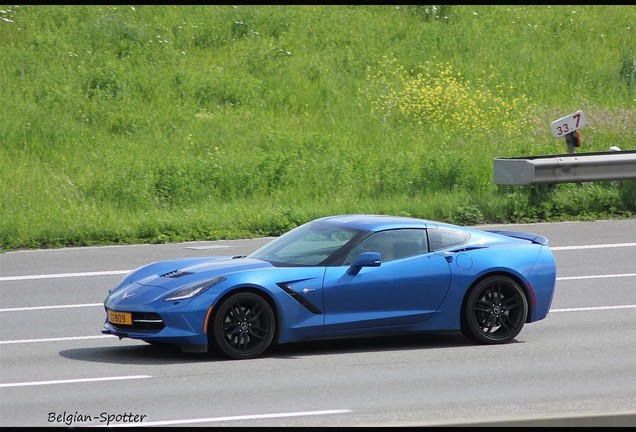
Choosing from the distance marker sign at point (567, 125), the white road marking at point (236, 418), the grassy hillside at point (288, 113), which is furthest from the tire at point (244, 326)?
the distance marker sign at point (567, 125)

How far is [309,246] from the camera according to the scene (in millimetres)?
9734

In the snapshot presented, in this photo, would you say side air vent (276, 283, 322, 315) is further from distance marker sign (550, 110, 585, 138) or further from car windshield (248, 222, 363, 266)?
distance marker sign (550, 110, 585, 138)

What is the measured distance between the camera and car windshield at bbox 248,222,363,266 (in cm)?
952

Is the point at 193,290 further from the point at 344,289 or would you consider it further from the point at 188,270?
the point at 344,289

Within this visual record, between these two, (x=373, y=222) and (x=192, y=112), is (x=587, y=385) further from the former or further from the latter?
(x=192, y=112)

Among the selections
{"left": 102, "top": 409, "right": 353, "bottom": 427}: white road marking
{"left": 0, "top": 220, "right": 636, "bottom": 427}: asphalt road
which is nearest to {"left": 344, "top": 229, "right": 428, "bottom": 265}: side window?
{"left": 0, "top": 220, "right": 636, "bottom": 427}: asphalt road

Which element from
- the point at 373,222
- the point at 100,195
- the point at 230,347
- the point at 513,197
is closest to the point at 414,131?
the point at 513,197

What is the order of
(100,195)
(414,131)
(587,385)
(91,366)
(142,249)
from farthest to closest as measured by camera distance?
(414,131), (100,195), (142,249), (91,366), (587,385)

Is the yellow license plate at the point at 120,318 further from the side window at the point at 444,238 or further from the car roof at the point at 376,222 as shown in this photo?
the side window at the point at 444,238

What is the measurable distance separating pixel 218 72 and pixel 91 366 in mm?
15373

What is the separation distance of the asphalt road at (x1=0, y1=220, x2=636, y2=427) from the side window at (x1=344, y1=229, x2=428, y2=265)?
888 millimetres

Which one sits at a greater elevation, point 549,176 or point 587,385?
point 549,176

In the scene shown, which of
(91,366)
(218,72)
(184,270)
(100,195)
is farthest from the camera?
(218,72)

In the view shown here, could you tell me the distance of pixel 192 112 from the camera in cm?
2167
